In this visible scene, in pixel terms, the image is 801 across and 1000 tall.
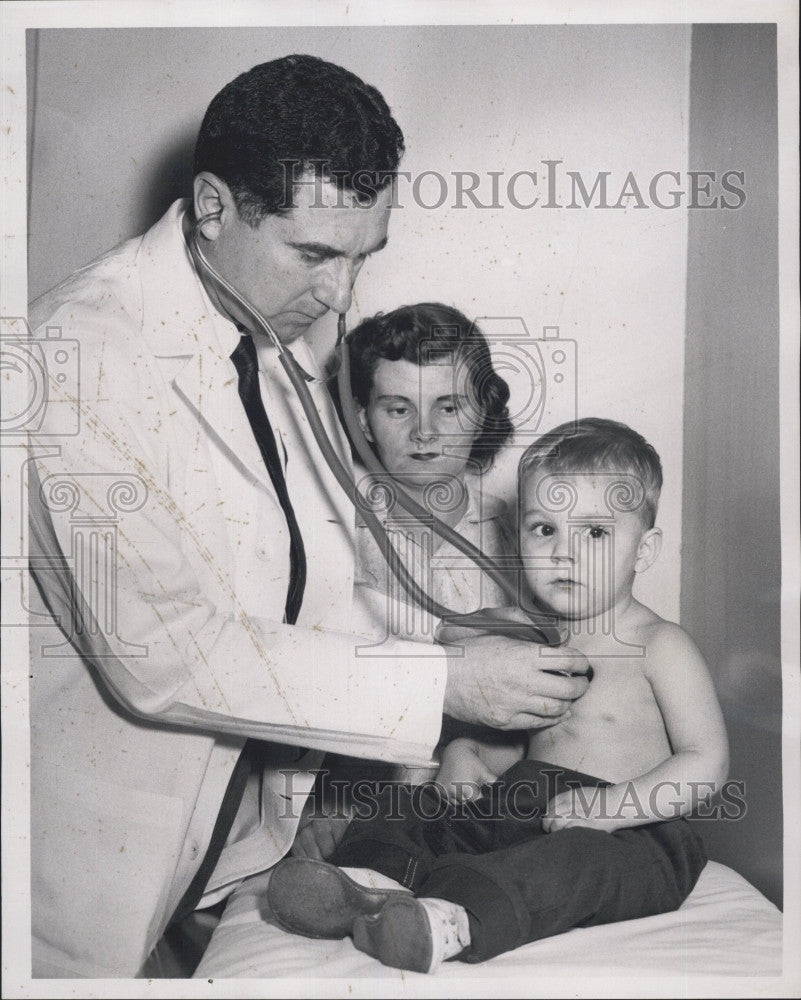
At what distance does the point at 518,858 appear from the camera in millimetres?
765

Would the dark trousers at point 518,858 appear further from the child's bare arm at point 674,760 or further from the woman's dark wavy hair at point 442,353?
the woman's dark wavy hair at point 442,353

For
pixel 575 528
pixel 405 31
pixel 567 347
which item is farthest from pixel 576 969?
pixel 405 31

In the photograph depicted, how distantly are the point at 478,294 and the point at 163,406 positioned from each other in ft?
0.89

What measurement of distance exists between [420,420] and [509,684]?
220 millimetres

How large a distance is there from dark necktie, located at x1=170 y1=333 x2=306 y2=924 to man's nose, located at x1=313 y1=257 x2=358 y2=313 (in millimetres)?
72

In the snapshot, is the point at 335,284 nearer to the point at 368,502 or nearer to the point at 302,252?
the point at 302,252

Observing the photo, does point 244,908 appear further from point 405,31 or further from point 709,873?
point 405,31

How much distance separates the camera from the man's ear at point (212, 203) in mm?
821

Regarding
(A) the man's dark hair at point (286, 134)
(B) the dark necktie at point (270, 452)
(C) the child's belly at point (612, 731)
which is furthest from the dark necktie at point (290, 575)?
(C) the child's belly at point (612, 731)

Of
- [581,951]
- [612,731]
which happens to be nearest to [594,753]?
[612,731]

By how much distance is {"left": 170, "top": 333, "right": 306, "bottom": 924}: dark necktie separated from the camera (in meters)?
0.83

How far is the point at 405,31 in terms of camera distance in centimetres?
85

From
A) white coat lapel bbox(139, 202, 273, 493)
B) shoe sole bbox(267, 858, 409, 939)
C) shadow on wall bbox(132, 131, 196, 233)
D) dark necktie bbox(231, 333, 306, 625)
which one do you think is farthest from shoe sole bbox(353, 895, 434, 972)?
shadow on wall bbox(132, 131, 196, 233)

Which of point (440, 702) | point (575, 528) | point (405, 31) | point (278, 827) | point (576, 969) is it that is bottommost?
point (576, 969)
